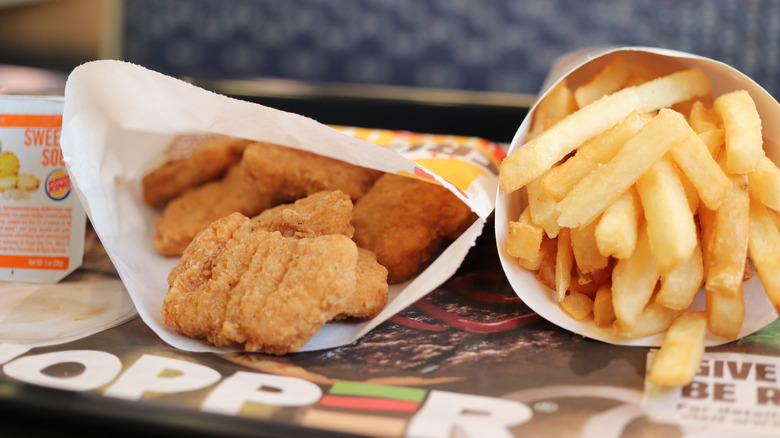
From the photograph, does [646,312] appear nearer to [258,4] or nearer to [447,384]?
[447,384]

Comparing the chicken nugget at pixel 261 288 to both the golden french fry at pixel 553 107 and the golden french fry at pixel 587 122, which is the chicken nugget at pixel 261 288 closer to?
the golden french fry at pixel 587 122

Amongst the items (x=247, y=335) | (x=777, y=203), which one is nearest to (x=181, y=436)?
(x=247, y=335)

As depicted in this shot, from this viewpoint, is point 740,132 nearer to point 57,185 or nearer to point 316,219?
point 316,219

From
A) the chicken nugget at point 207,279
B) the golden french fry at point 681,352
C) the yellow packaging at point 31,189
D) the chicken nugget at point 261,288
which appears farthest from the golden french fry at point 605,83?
the yellow packaging at point 31,189

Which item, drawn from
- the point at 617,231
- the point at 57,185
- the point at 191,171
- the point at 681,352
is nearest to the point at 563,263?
the point at 617,231

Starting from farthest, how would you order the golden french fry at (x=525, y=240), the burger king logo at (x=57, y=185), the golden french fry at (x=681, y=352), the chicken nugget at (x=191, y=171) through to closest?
the chicken nugget at (x=191, y=171) → the burger king logo at (x=57, y=185) → the golden french fry at (x=525, y=240) → the golden french fry at (x=681, y=352)
